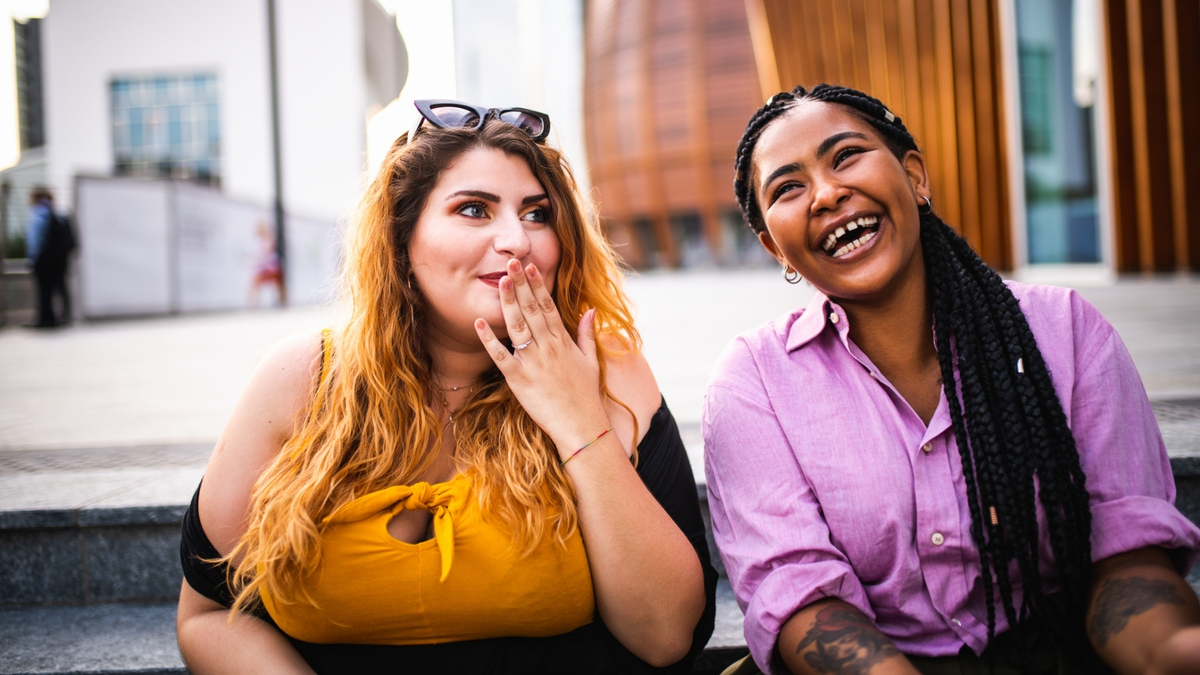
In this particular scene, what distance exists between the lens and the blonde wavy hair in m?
1.56

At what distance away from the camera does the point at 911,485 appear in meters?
1.50

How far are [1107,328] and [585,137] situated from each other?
50.9 metres

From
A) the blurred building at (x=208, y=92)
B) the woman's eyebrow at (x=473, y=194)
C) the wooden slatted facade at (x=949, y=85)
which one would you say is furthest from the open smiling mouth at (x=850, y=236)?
the blurred building at (x=208, y=92)

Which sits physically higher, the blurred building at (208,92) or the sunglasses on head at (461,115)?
the blurred building at (208,92)

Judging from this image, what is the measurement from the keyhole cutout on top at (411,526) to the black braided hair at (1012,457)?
1087mm

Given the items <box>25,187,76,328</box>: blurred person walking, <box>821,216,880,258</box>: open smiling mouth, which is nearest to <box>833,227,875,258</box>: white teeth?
<box>821,216,880,258</box>: open smiling mouth

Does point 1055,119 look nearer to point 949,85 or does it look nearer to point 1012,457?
point 949,85

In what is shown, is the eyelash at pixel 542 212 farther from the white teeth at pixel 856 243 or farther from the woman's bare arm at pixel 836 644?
the woman's bare arm at pixel 836 644

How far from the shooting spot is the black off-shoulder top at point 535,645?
161 centimetres

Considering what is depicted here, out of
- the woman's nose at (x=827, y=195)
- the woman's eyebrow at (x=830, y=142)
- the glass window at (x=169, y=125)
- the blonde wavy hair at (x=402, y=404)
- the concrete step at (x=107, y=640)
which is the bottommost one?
the concrete step at (x=107, y=640)

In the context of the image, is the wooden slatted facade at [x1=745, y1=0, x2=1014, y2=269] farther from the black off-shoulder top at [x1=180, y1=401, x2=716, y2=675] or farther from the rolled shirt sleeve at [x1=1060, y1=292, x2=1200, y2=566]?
the black off-shoulder top at [x1=180, y1=401, x2=716, y2=675]

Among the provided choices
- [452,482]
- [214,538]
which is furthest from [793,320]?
[214,538]

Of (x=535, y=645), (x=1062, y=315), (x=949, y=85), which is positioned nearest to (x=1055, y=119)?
(x=949, y=85)

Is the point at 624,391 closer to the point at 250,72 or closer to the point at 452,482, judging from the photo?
the point at 452,482
